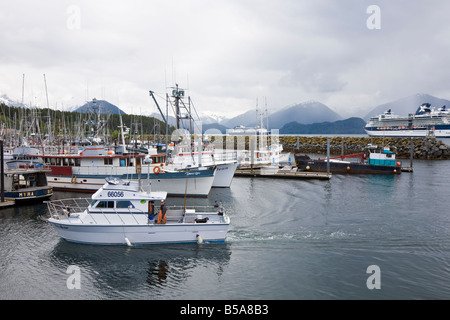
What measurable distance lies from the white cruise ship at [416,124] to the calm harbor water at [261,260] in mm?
95643

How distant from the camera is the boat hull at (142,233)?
54.4 ft

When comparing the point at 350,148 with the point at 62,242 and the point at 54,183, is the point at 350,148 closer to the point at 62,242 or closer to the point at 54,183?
the point at 54,183

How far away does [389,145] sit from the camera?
7562cm

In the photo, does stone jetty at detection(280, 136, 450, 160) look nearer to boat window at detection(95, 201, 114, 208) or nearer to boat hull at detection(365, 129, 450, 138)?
boat hull at detection(365, 129, 450, 138)

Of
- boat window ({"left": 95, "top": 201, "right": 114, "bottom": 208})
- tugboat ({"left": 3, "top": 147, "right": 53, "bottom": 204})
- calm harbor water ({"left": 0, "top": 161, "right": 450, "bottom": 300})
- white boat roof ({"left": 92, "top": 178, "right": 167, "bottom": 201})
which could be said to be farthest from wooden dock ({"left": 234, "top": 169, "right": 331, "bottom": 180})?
boat window ({"left": 95, "top": 201, "right": 114, "bottom": 208})

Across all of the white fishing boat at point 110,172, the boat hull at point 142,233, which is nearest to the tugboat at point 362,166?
the white fishing boat at point 110,172

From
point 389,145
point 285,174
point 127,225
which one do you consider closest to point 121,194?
point 127,225

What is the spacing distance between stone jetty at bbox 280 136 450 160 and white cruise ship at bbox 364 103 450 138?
984 inches

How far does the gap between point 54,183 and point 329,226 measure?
29405 mm

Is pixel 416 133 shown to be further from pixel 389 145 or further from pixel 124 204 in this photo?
pixel 124 204

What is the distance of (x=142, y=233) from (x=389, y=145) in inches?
2923

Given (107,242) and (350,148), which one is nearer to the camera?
(107,242)
